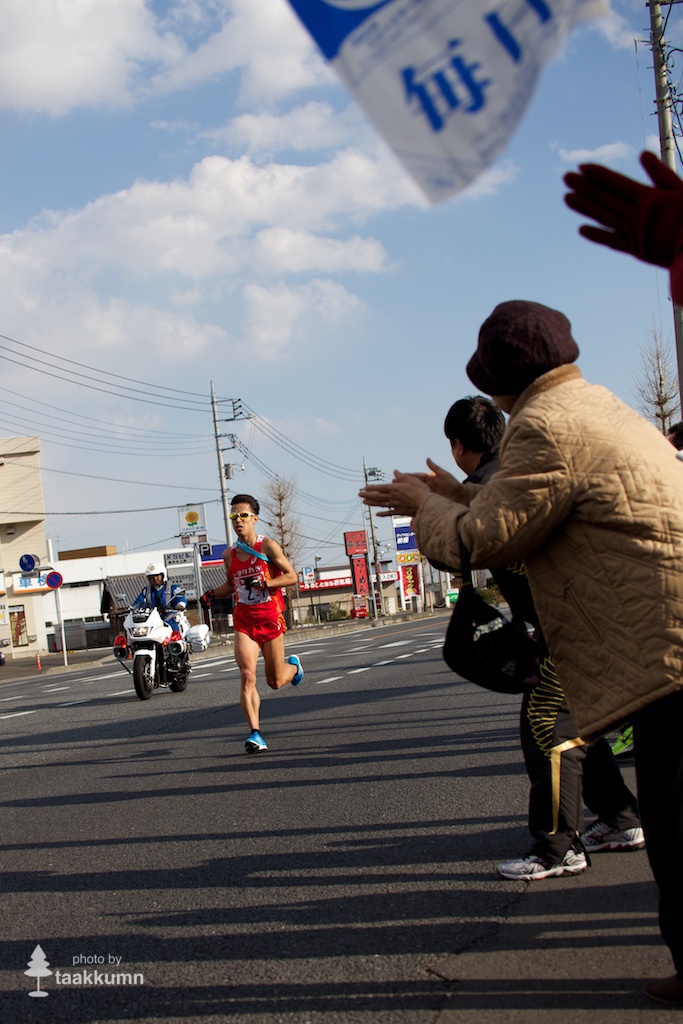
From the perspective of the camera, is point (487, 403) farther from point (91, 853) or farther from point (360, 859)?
point (91, 853)

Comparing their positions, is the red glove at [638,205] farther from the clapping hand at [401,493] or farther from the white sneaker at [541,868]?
the white sneaker at [541,868]

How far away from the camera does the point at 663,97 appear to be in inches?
733

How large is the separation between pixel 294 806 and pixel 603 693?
365 cm

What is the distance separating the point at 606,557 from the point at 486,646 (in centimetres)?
64

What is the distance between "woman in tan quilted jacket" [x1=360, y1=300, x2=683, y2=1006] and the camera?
243cm

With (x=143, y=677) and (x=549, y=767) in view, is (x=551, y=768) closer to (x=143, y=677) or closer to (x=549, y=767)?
(x=549, y=767)

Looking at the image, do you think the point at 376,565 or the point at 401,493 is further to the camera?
the point at 376,565

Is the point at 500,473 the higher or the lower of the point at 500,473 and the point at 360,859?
the higher

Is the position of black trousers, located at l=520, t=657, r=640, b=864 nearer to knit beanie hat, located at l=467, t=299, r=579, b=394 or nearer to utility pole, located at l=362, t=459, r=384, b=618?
knit beanie hat, located at l=467, t=299, r=579, b=394

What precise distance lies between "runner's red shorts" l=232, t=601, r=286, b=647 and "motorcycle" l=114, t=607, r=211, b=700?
212 inches

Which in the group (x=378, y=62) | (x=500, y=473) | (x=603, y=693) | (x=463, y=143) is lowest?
(x=603, y=693)

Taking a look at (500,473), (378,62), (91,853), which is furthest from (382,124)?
(91,853)

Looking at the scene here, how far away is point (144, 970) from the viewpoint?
339 centimetres

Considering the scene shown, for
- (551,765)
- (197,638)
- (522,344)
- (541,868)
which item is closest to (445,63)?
(522,344)
